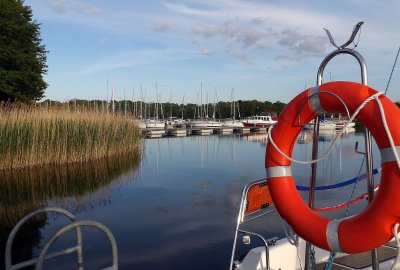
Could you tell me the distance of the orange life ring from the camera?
2.62m

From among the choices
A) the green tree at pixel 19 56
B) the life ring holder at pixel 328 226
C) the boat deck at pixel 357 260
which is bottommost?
the boat deck at pixel 357 260

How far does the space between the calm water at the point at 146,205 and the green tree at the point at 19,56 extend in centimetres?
1097

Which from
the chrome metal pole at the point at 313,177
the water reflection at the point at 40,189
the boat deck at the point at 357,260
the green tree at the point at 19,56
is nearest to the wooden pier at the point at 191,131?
the green tree at the point at 19,56

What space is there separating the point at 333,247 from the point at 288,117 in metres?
1.00

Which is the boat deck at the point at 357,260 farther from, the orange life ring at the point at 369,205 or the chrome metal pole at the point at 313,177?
the orange life ring at the point at 369,205

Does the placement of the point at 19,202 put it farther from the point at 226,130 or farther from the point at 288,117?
the point at 226,130

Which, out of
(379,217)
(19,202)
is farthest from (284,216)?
(19,202)

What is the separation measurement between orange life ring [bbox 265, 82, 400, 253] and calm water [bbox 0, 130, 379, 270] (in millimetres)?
2931

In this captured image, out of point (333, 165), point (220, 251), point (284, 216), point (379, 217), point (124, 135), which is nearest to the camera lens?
point (379, 217)

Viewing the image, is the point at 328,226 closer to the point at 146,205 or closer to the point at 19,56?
the point at 146,205

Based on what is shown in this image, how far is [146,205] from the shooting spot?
9234 mm

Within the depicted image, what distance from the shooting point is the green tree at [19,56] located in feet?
75.1

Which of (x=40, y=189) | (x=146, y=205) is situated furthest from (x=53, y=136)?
(x=146, y=205)

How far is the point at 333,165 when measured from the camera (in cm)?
1672
